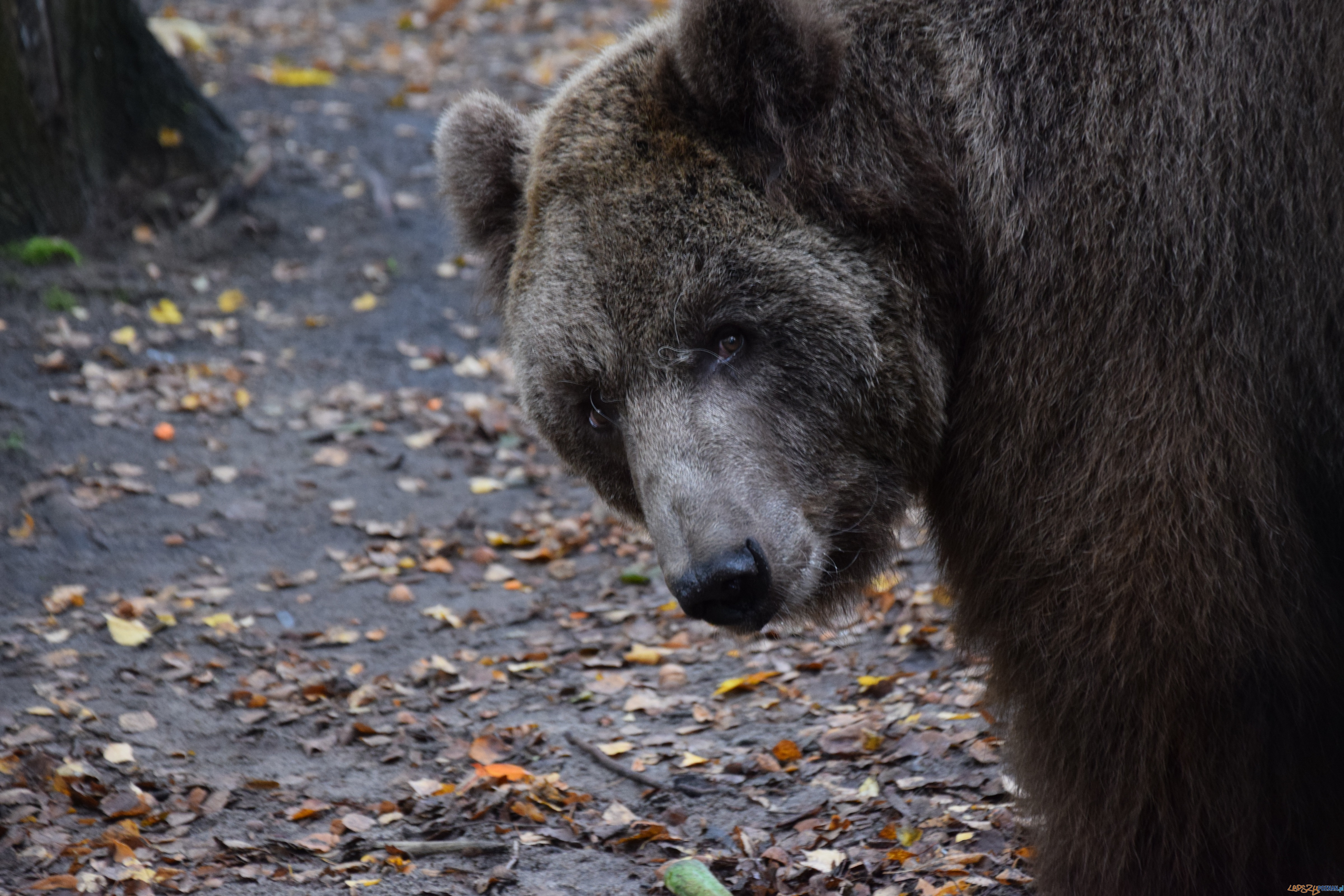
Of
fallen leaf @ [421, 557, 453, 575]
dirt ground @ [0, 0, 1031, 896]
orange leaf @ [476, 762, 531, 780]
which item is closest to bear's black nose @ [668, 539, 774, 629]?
dirt ground @ [0, 0, 1031, 896]

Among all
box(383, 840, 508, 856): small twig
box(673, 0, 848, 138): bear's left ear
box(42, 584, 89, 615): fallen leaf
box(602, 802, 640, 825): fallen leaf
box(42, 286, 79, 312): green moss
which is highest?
box(673, 0, 848, 138): bear's left ear

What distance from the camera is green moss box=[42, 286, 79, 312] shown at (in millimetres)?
9055

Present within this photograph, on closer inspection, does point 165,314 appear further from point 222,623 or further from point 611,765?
point 611,765

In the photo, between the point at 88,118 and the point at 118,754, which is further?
the point at 88,118

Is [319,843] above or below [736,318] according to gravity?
below

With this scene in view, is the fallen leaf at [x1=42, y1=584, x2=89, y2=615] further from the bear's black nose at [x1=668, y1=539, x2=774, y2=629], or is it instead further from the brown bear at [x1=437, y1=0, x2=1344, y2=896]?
the bear's black nose at [x1=668, y1=539, x2=774, y2=629]

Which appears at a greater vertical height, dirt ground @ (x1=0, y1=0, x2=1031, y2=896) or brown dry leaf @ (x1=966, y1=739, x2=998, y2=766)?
brown dry leaf @ (x1=966, y1=739, x2=998, y2=766)

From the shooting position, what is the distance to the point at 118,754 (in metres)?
5.11

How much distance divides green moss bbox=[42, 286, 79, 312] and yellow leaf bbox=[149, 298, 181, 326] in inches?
22.1

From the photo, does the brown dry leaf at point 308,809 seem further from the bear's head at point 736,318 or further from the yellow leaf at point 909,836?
the yellow leaf at point 909,836

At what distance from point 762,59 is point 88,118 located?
826cm

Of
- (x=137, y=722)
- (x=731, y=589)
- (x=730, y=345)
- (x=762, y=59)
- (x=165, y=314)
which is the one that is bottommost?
(x=165, y=314)

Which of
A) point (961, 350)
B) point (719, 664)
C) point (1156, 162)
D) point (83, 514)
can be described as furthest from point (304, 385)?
point (1156, 162)

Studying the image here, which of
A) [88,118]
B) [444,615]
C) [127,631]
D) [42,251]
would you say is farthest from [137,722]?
[88,118]
